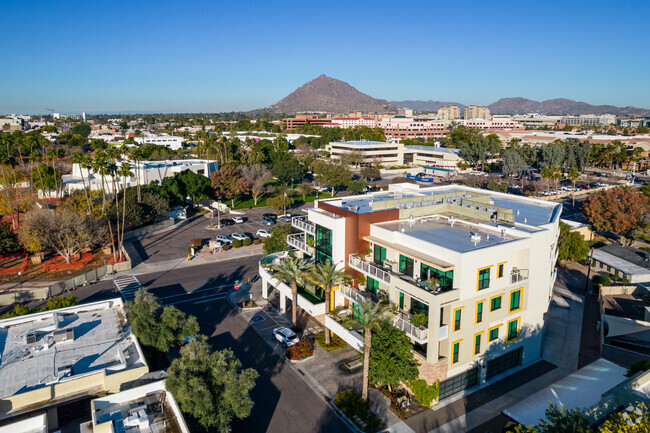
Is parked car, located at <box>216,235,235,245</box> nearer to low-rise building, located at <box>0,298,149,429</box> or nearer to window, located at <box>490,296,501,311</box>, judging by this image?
low-rise building, located at <box>0,298,149,429</box>

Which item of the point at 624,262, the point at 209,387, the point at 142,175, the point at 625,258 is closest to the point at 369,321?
the point at 209,387

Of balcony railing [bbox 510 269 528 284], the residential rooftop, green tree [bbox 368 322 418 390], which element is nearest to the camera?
green tree [bbox 368 322 418 390]

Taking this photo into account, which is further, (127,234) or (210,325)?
(127,234)

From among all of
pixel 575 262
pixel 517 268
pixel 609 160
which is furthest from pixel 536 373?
pixel 609 160

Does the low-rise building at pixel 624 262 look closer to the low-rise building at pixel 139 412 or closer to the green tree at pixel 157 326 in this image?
the green tree at pixel 157 326

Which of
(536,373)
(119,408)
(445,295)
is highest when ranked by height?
(445,295)

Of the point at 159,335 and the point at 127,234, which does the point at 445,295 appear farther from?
the point at 127,234

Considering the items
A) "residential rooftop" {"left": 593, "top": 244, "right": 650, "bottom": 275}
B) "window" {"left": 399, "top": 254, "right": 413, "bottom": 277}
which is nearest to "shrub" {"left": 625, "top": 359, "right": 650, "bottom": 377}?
"window" {"left": 399, "top": 254, "right": 413, "bottom": 277}

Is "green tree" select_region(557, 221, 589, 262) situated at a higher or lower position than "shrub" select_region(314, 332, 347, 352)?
higher
